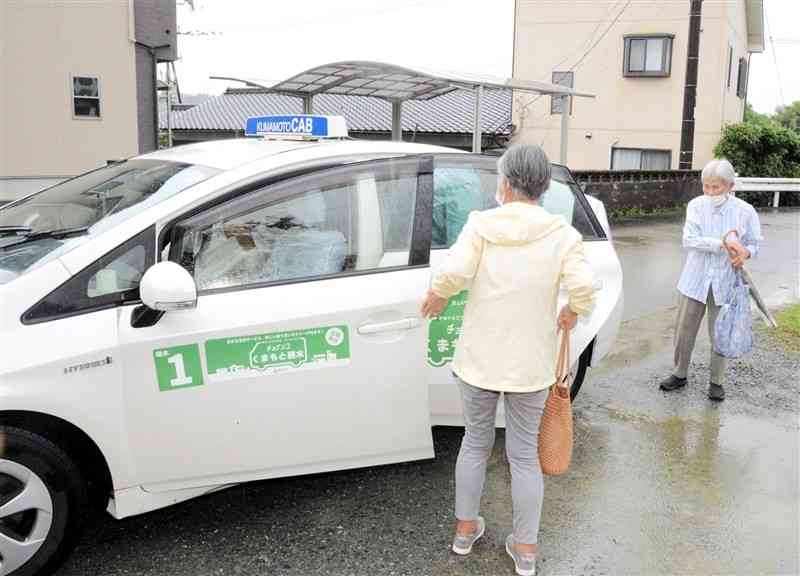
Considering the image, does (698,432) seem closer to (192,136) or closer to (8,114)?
(8,114)

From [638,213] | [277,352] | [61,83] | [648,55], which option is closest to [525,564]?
[277,352]

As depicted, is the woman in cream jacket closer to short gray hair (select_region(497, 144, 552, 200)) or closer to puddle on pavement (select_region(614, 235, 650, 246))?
short gray hair (select_region(497, 144, 552, 200))

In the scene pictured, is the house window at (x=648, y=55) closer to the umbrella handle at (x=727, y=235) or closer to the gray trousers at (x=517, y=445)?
the umbrella handle at (x=727, y=235)

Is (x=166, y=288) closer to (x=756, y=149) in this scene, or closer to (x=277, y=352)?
(x=277, y=352)

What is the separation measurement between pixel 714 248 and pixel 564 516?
2117mm

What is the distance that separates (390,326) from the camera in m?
2.99

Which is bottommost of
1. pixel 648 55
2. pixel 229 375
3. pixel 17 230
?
pixel 229 375

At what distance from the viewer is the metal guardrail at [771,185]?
19.2 m

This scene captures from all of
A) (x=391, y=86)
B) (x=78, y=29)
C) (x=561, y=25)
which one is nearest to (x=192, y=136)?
(x=78, y=29)

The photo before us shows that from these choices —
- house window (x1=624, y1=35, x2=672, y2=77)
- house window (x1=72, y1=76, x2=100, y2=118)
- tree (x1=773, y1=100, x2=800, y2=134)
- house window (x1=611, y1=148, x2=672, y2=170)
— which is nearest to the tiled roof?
house window (x1=611, y1=148, x2=672, y2=170)

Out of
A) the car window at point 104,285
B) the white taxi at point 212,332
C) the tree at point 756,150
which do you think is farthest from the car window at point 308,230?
the tree at point 756,150

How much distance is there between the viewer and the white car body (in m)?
2.51

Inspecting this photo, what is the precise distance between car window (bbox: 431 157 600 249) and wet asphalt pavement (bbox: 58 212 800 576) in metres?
1.20

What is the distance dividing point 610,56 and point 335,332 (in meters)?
20.0
